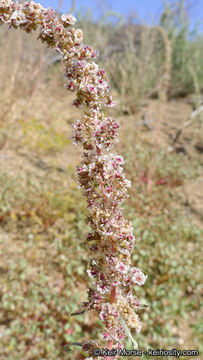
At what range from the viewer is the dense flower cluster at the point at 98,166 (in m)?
0.71

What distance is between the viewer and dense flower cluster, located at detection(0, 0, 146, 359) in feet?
2.32

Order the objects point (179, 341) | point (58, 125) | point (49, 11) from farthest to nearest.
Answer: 1. point (58, 125)
2. point (179, 341)
3. point (49, 11)

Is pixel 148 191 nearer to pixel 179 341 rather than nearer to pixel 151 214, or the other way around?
pixel 151 214

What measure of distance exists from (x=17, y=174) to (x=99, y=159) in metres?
3.57

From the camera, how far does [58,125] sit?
223 inches

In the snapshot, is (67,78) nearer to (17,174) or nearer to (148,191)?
(148,191)

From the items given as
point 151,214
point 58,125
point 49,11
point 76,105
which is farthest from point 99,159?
point 58,125

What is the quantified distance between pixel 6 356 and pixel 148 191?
2.29 metres

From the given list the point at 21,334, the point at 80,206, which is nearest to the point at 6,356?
the point at 21,334

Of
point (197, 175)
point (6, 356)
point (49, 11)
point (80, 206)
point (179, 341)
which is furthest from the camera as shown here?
point (197, 175)

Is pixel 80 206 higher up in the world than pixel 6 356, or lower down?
higher up

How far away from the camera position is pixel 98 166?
74 cm

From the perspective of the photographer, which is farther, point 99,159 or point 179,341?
point 179,341

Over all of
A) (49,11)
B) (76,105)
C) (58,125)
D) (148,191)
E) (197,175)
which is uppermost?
(58,125)
